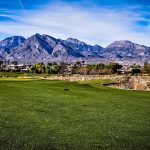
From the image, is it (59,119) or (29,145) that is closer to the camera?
(29,145)

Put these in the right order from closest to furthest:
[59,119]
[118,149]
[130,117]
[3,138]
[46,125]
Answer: [118,149] → [3,138] → [46,125] → [59,119] → [130,117]

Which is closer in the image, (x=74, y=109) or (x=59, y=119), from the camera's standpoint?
(x=59, y=119)

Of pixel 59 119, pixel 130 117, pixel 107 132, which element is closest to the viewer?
pixel 107 132

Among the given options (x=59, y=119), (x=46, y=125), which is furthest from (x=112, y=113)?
(x=46, y=125)

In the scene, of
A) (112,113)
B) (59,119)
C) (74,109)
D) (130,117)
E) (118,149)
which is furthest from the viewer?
(74,109)

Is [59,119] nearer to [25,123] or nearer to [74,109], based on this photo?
[25,123]

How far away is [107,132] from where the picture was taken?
18.5 meters

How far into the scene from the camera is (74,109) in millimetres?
27422

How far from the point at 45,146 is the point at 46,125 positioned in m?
4.86

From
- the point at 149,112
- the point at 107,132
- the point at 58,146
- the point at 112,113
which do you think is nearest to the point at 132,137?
the point at 107,132

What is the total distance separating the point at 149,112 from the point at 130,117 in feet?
12.0

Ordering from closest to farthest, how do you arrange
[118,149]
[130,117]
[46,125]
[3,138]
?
[118,149] < [3,138] < [46,125] < [130,117]

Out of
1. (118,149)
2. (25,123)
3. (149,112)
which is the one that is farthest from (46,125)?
(149,112)

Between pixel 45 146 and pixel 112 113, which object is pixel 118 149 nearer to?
pixel 45 146
